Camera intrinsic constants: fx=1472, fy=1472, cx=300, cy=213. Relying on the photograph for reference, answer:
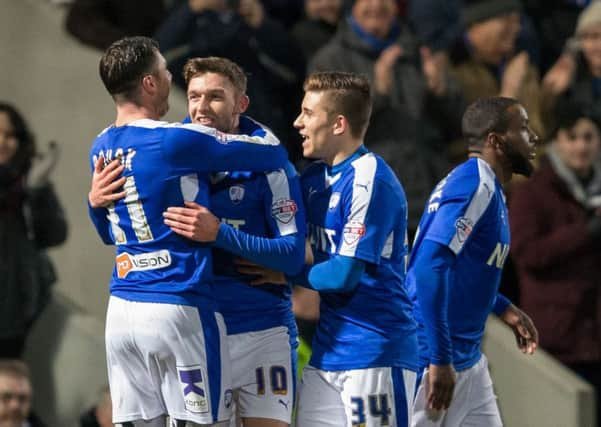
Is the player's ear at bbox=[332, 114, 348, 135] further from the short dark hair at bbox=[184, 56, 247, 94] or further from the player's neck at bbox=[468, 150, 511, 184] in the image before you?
the player's neck at bbox=[468, 150, 511, 184]

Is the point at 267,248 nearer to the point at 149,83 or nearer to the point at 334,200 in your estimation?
the point at 334,200

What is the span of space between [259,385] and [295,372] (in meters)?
0.17

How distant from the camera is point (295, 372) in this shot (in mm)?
5379

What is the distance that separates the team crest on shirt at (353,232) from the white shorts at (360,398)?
47cm

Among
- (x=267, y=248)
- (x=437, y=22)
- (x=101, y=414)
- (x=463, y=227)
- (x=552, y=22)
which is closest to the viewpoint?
(x=267, y=248)

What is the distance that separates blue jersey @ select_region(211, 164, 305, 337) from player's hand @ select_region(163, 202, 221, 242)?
181mm

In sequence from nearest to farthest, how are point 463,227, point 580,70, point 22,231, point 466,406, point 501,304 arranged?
point 463,227
point 466,406
point 501,304
point 22,231
point 580,70

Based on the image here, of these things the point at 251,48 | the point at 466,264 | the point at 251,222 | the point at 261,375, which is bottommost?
the point at 261,375

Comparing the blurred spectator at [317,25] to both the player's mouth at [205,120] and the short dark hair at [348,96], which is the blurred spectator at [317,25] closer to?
the short dark hair at [348,96]

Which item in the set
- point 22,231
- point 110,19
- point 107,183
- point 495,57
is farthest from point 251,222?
point 495,57

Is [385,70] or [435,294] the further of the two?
[385,70]

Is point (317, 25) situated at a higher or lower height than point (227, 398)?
higher

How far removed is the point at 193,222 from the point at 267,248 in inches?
11.4

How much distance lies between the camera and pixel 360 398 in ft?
17.1
